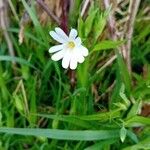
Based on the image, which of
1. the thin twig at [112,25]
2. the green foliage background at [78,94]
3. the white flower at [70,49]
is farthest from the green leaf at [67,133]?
the thin twig at [112,25]

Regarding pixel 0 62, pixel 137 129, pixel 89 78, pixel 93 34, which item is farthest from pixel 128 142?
pixel 0 62

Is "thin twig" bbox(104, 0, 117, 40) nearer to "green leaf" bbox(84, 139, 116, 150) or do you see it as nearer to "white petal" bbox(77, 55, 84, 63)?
"white petal" bbox(77, 55, 84, 63)

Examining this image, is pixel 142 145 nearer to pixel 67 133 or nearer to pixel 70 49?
pixel 67 133

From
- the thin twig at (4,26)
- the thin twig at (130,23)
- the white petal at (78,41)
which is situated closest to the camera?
the white petal at (78,41)

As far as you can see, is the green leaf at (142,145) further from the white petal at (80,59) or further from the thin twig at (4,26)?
the thin twig at (4,26)

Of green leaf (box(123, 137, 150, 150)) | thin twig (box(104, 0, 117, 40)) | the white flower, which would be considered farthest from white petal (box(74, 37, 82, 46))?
green leaf (box(123, 137, 150, 150))
